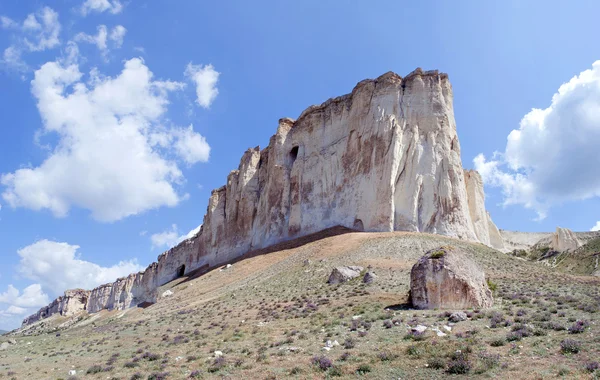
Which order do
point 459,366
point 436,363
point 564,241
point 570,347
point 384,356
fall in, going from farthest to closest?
1. point 564,241
2. point 384,356
3. point 436,363
4. point 570,347
5. point 459,366

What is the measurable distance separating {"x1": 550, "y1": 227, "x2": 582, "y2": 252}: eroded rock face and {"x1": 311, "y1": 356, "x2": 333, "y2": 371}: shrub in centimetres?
5385

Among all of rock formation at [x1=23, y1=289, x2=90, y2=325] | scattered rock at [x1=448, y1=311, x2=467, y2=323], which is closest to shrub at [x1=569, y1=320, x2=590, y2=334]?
scattered rock at [x1=448, y1=311, x2=467, y2=323]

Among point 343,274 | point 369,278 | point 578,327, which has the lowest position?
point 578,327

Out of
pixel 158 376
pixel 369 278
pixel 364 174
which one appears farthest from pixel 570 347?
pixel 364 174

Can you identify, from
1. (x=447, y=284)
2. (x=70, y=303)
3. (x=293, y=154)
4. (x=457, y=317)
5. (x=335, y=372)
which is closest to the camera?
(x=335, y=372)

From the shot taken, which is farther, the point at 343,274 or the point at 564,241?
the point at 564,241

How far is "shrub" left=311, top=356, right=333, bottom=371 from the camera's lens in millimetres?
10727

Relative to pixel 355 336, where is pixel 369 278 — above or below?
above

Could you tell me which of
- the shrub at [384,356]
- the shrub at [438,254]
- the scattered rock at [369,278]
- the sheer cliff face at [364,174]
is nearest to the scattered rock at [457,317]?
the shrub at [438,254]

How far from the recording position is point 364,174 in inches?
1714

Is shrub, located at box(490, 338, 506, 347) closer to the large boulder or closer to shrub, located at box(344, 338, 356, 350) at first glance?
shrub, located at box(344, 338, 356, 350)

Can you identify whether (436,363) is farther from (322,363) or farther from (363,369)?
(322,363)

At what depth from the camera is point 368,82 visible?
4694cm

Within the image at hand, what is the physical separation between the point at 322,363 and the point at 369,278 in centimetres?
1429
